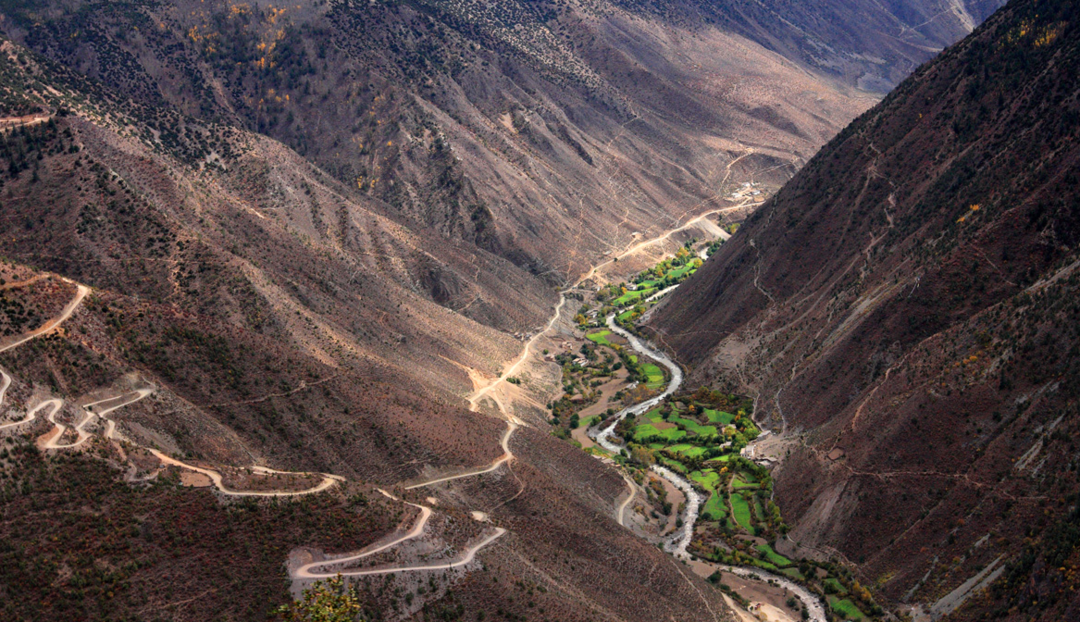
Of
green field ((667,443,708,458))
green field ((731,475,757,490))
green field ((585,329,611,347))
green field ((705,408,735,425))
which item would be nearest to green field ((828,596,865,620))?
green field ((731,475,757,490))

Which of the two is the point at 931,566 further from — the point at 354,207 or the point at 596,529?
the point at 354,207

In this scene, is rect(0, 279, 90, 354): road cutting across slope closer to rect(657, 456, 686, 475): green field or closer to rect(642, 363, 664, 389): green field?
rect(657, 456, 686, 475): green field

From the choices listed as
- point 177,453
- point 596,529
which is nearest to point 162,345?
point 177,453

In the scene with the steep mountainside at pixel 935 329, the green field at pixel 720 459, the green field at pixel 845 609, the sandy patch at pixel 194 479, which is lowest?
the sandy patch at pixel 194 479

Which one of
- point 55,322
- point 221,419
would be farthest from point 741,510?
point 55,322

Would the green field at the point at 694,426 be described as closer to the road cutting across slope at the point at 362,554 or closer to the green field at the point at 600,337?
the green field at the point at 600,337

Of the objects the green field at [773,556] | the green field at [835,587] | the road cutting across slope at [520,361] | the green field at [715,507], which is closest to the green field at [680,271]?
the road cutting across slope at [520,361]
